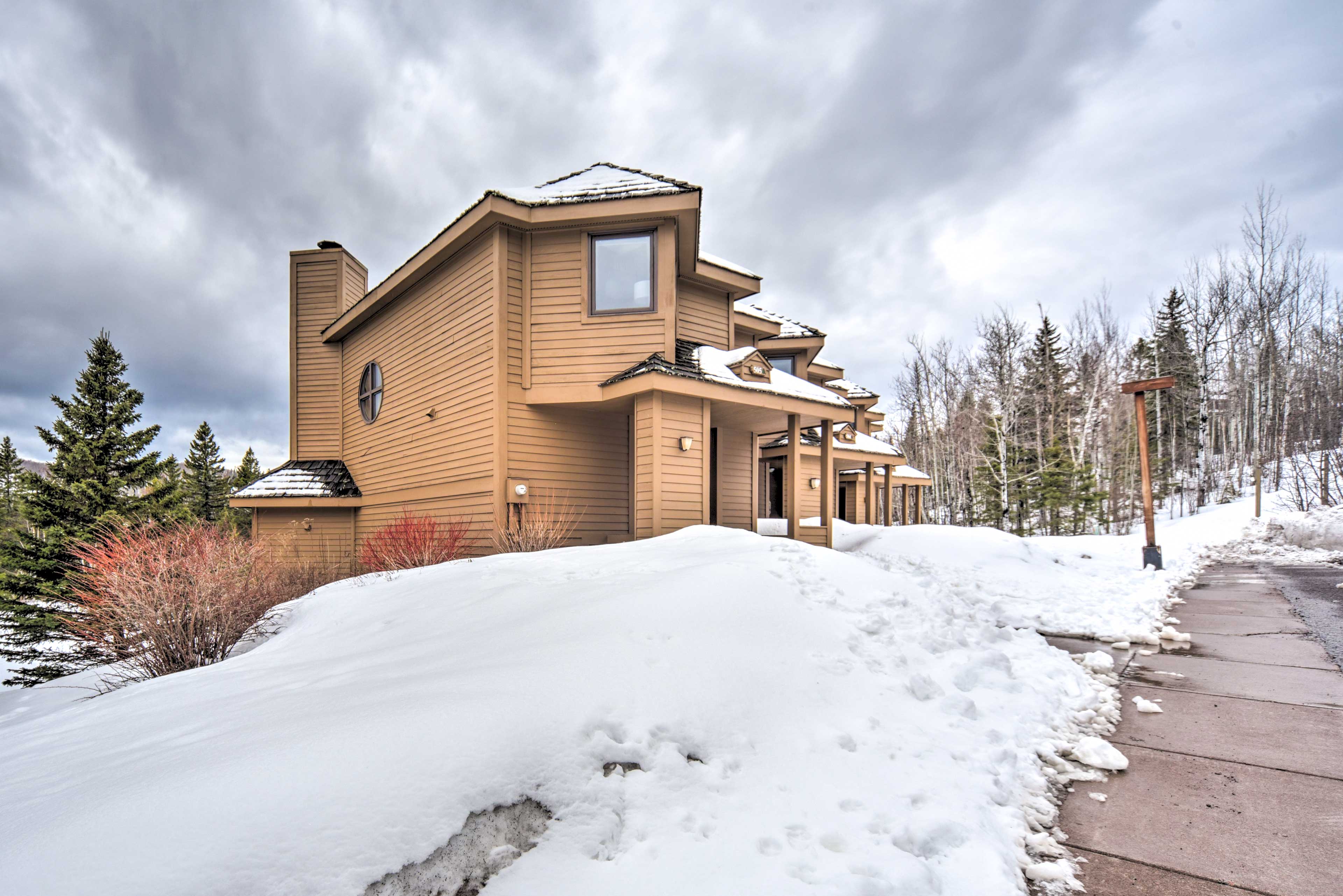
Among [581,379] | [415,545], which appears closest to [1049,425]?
[581,379]

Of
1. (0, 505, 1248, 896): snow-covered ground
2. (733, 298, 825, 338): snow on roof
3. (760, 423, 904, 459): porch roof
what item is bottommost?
(0, 505, 1248, 896): snow-covered ground

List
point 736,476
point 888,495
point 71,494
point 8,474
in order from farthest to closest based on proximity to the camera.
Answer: point 8,474, point 888,495, point 71,494, point 736,476

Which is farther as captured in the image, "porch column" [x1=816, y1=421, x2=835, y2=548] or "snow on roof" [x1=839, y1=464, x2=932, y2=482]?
"snow on roof" [x1=839, y1=464, x2=932, y2=482]

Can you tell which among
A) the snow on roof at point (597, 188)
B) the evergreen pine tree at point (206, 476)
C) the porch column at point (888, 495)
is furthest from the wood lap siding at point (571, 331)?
the evergreen pine tree at point (206, 476)

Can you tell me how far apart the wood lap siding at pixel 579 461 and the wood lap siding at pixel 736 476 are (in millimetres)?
2090

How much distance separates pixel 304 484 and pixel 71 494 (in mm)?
6922

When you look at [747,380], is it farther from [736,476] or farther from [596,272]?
[596,272]

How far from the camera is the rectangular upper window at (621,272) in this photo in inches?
Answer: 349

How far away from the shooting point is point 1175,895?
170 cm

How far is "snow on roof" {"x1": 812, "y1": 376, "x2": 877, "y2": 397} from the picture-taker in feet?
61.1

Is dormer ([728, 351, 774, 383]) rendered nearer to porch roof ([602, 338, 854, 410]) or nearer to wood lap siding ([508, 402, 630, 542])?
porch roof ([602, 338, 854, 410])

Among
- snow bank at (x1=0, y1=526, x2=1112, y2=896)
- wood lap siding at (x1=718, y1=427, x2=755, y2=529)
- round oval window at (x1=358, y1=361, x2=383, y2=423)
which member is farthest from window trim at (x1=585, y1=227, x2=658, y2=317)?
round oval window at (x1=358, y1=361, x2=383, y2=423)

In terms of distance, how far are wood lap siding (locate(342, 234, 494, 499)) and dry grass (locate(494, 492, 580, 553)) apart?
35.2 inches

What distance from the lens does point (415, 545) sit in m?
7.48
